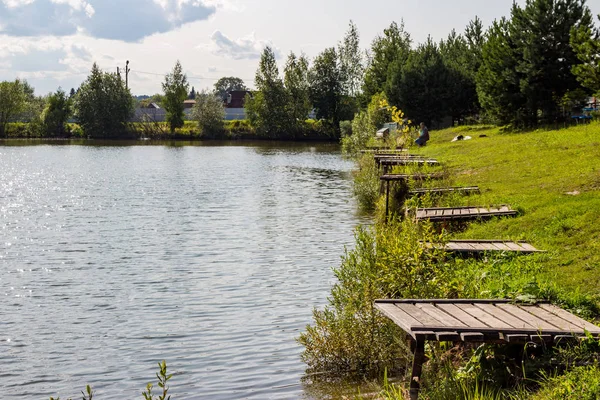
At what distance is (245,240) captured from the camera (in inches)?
974

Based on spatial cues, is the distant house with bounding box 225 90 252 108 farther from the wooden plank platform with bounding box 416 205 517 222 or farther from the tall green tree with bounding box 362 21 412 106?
the wooden plank platform with bounding box 416 205 517 222

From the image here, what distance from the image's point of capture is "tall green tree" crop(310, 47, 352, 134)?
11531 centimetres

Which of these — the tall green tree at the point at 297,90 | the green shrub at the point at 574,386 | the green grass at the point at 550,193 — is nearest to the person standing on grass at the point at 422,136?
the green grass at the point at 550,193

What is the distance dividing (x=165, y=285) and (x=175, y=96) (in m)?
109

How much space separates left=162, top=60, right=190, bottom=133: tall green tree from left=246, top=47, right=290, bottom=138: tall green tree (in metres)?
11.9

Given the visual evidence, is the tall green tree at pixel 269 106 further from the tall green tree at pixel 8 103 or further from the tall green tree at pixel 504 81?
the tall green tree at pixel 504 81

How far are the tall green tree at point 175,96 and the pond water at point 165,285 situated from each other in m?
80.5

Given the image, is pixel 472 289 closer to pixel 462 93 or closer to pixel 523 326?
pixel 523 326

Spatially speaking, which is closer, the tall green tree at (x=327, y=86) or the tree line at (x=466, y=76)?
the tree line at (x=466, y=76)

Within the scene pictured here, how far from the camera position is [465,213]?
15891 mm

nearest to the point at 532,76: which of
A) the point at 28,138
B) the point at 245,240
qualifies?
the point at 245,240

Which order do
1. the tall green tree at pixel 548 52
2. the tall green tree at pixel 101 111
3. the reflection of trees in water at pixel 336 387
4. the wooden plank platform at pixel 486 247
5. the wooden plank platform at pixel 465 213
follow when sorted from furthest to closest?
the tall green tree at pixel 101 111, the tall green tree at pixel 548 52, the wooden plank platform at pixel 465 213, the wooden plank platform at pixel 486 247, the reflection of trees in water at pixel 336 387

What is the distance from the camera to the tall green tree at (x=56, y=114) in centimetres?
12194

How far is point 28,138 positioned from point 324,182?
3512 inches
